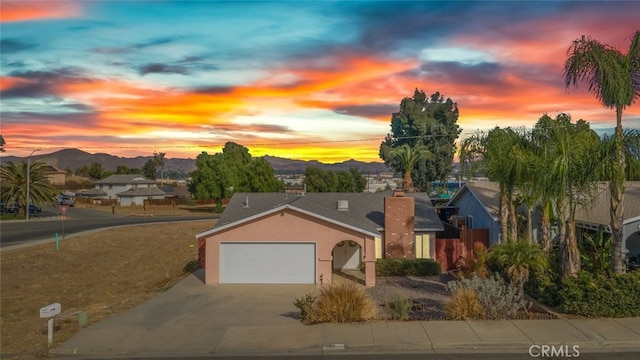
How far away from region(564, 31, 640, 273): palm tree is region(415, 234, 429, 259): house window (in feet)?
35.6

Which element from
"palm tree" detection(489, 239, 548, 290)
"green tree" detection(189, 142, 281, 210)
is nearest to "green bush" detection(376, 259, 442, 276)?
"palm tree" detection(489, 239, 548, 290)

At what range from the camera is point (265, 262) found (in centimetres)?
2541

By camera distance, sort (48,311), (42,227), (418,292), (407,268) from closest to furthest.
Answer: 1. (48,311)
2. (418,292)
3. (407,268)
4. (42,227)

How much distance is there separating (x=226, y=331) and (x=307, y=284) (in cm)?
826

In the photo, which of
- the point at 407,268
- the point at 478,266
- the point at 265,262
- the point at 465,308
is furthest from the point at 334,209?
the point at 465,308

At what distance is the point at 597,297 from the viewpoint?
17.5m

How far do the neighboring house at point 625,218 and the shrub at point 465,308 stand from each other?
28.7ft

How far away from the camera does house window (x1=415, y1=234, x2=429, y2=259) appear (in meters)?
28.7

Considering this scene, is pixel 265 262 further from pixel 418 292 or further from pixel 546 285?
pixel 546 285

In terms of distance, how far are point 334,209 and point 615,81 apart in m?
15.8

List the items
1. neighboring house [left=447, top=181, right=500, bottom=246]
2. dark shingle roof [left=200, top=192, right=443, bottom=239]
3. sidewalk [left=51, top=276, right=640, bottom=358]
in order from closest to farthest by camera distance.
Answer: sidewalk [left=51, top=276, right=640, bottom=358] < dark shingle roof [left=200, top=192, right=443, bottom=239] < neighboring house [left=447, top=181, right=500, bottom=246]

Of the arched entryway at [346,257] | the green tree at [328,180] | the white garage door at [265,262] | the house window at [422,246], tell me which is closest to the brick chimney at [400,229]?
the house window at [422,246]

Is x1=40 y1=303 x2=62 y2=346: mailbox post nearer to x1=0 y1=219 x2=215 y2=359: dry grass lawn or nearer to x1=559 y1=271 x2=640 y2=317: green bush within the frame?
x1=0 y1=219 x2=215 y2=359: dry grass lawn

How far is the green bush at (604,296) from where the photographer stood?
17.3 m
